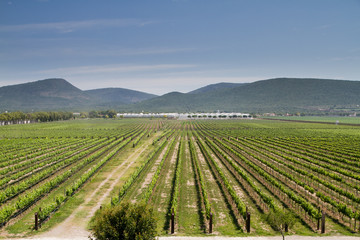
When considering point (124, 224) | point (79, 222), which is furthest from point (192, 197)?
point (124, 224)

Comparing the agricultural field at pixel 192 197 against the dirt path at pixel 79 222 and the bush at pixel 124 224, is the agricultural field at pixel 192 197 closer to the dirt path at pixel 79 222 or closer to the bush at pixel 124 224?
the dirt path at pixel 79 222

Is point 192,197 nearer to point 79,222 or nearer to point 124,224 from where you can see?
point 79,222

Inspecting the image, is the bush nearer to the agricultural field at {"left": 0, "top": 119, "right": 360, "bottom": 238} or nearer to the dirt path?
the agricultural field at {"left": 0, "top": 119, "right": 360, "bottom": 238}

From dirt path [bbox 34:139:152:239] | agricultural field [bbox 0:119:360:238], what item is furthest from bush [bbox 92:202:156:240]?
dirt path [bbox 34:139:152:239]

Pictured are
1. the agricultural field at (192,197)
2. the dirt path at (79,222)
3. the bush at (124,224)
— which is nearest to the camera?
the bush at (124,224)

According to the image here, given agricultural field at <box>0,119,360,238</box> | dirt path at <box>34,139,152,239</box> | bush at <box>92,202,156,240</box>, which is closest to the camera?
bush at <box>92,202,156,240</box>

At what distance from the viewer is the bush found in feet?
54.3

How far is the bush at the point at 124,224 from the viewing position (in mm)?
16562

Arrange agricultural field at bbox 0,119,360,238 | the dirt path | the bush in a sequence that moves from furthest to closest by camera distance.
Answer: agricultural field at bbox 0,119,360,238 → the dirt path → the bush

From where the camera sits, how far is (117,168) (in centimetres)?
4606

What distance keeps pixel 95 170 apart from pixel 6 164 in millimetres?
18874

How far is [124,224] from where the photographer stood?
16891 millimetres

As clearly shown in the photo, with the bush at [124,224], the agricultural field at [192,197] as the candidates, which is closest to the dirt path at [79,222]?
the agricultural field at [192,197]

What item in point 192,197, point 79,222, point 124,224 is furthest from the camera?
point 192,197
